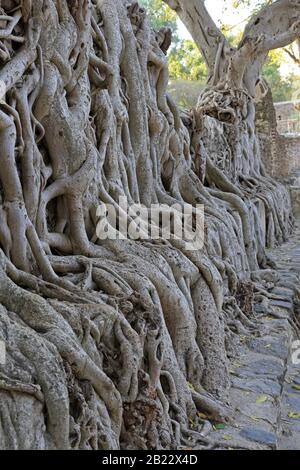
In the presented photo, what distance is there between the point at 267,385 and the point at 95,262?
131 centimetres

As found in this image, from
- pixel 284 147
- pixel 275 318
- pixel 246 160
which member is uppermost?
pixel 284 147

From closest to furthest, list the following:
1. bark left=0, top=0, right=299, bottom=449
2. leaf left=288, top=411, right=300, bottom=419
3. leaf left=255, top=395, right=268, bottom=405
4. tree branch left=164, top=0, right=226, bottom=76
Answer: bark left=0, top=0, right=299, bottom=449
leaf left=255, top=395, right=268, bottom=405
leaf left=288, top=411, right=300, bottom=419
tree branch left=164, top=0, right=226, bottom=76

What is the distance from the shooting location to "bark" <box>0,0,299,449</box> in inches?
86.0

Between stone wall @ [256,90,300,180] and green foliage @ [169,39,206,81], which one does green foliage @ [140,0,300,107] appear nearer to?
green foliage @ [169,39,206,81]

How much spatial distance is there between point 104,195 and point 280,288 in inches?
111

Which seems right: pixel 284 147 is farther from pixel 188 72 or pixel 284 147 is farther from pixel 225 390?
pixel 225 390

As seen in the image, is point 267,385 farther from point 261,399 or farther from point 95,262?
point 95,262

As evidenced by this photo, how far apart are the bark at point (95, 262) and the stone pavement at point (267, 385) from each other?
0.14 meters

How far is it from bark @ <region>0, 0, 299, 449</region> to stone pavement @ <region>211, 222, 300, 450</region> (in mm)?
138

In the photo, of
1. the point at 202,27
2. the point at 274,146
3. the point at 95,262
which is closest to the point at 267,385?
the point at 95,262

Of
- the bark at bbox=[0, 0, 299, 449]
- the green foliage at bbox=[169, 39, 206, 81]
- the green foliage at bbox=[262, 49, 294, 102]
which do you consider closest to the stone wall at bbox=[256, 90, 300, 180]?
the green foliage at bbox=[169, 39, 206, 81]

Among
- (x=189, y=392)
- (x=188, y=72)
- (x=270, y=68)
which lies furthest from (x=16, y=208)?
(x=270, y=68)

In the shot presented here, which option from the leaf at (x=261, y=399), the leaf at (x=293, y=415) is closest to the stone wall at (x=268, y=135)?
the leaf at (x=293, y=415)
